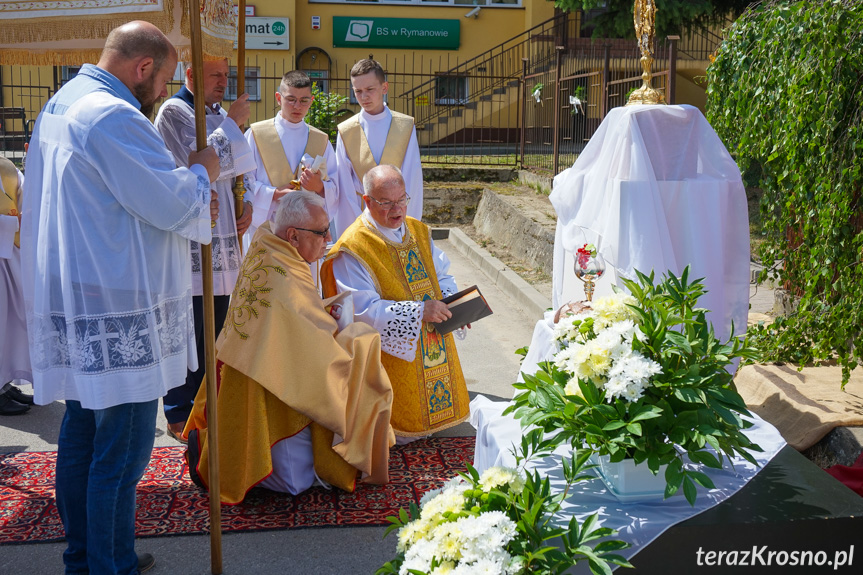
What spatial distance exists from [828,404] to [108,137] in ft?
11.8

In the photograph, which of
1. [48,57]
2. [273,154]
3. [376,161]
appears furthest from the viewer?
[376,161]

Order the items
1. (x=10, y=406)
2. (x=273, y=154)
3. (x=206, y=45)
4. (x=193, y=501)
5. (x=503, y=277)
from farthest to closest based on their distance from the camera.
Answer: (x=503, y=277) → (x=273, y=154) → (x=10, y=406) → (x=193, y=501) → (x=206, y=45)

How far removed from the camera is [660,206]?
368 cm

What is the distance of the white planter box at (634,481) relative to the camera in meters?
2.47

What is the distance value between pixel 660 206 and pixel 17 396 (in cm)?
409

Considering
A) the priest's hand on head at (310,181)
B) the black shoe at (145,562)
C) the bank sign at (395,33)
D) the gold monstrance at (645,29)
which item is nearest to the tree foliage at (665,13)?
the bank sign at (395,33)

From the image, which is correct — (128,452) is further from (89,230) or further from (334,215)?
(334,215)

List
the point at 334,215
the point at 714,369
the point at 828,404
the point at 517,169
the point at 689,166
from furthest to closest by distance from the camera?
the point at 517,169, the point at 334,215, the point at 828,404, the point at 689,166, the point at 714,369

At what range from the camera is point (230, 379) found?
393 centimetres

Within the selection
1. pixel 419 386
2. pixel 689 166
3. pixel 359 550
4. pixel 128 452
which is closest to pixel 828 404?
pixel 689 166

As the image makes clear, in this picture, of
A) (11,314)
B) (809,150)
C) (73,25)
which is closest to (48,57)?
(73,25)

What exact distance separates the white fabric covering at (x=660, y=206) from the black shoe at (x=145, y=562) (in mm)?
2139

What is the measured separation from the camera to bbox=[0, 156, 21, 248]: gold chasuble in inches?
203

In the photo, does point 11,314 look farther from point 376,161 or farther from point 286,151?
point 376,161
